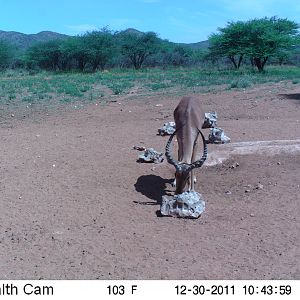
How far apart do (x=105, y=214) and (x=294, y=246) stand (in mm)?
2851

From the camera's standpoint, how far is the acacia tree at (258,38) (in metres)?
38.3

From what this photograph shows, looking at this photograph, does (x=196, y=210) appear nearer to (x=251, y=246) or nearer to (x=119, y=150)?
(x=251, y=246)

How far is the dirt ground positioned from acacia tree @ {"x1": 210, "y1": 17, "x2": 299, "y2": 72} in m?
26.6

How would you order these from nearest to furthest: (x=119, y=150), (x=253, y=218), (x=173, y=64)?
(x=253, y=218) → (x=119, y=150) → (x=173, y=64)

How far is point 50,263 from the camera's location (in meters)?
6.17

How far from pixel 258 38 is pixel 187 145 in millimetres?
32529

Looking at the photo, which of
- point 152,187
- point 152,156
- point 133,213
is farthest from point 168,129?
point 133,213

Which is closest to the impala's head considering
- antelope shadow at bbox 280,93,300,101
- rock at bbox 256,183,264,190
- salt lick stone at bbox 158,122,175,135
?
rock at bbox 256,183,264,190

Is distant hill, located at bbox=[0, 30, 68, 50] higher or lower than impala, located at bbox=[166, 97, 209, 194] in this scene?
higher

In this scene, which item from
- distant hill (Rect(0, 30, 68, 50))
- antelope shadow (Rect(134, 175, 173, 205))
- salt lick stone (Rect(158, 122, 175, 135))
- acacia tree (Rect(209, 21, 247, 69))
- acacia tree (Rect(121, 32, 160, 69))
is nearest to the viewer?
antelope shadow (Rect(134, 175, 173, 205))

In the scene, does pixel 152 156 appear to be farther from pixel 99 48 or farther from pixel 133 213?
pixel 99 48

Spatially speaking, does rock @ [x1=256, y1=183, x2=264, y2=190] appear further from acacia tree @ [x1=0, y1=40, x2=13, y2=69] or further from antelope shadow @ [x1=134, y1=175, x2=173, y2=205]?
acacia tree @ [x1=0, y1=40, x2=13, y2=69]

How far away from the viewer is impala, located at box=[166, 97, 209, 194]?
25.1 ft

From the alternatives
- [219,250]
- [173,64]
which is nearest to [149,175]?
[219,250]
